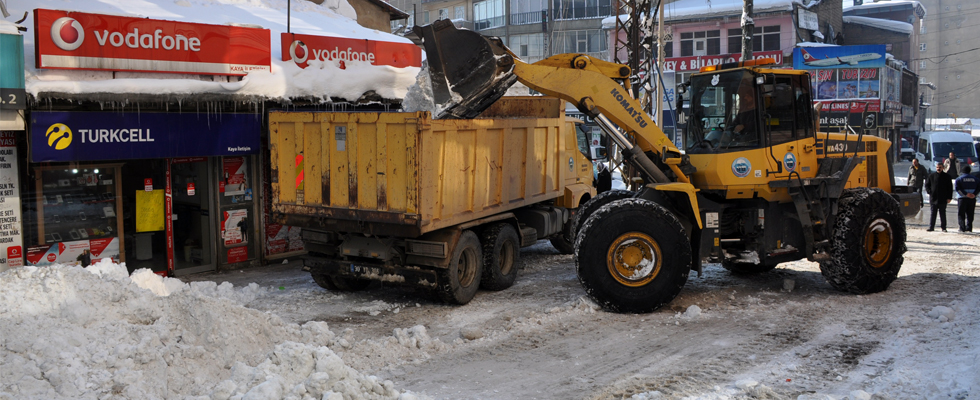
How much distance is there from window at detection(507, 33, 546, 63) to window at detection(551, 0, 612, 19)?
225cm

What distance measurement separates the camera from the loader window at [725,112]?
9.66 meters

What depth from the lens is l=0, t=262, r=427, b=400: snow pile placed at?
5844 millimetres

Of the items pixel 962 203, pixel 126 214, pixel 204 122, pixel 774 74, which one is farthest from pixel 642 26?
pixel 126 214

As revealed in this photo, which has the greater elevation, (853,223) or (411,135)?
(411,135)

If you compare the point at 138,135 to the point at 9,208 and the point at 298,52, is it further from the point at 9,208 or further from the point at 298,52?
the point at 298,52

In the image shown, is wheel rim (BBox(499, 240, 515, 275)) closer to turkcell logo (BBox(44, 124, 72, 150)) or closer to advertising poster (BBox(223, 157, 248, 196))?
advertising poster (BBox(223, 157, 248, 196))

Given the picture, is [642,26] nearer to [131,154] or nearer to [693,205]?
[693,205]

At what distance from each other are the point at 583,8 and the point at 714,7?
9.94 metres

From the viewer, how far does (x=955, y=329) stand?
8.48 m

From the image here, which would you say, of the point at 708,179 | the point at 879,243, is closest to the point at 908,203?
the point at 879,243

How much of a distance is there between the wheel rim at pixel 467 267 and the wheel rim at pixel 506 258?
971 millimetres

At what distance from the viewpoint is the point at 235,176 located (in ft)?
42.0

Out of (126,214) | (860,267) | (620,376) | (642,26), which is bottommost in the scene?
(620,376)

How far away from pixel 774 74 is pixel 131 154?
29.7 ft
